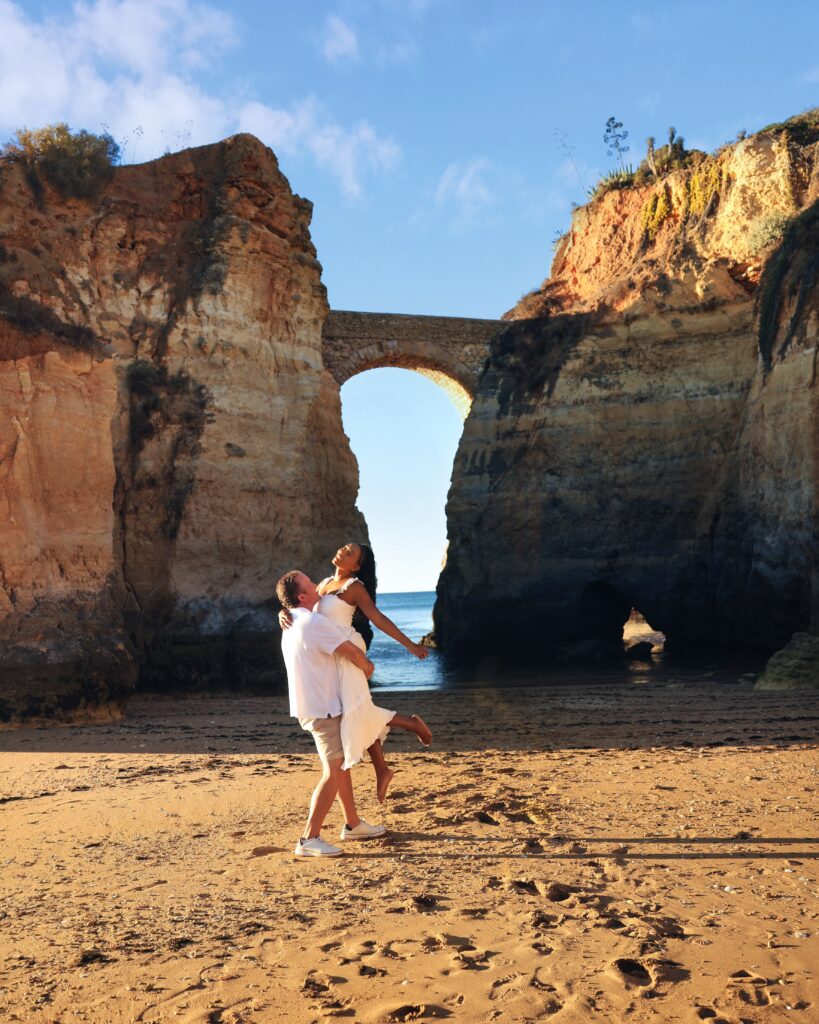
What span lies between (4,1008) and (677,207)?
18751 mm

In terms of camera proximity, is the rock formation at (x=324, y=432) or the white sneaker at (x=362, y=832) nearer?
the white sneaker at (x=362, y=832)

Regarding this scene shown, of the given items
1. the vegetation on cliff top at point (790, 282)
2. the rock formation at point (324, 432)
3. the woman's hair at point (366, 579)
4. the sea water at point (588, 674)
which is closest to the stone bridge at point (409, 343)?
the rock formation at point (324, 432)

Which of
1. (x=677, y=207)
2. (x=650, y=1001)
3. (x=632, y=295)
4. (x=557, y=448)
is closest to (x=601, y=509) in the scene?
(x=557, y=448)

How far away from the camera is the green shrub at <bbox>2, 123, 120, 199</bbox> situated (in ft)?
41.2

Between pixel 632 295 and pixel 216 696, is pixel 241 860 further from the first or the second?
pixel 632 295

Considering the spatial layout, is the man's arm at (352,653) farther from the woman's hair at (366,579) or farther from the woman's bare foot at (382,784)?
the woman's hair at (366,579)

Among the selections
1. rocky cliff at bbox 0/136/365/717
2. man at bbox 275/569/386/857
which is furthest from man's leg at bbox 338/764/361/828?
rocky cliff at bbox 0/136/365/717

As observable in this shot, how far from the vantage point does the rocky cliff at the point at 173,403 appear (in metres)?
9.93

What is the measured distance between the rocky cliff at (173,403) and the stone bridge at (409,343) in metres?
11.7

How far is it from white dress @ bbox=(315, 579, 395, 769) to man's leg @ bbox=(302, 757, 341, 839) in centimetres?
A: 5

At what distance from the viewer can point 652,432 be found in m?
17.8

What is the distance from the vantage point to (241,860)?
171 inches

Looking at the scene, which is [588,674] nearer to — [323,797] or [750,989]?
[323,797]

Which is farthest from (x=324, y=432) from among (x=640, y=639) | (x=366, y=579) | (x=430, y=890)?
(x=640, y=639)
